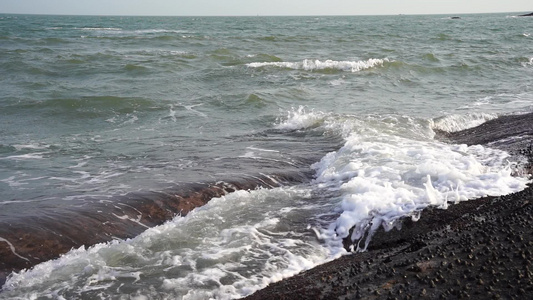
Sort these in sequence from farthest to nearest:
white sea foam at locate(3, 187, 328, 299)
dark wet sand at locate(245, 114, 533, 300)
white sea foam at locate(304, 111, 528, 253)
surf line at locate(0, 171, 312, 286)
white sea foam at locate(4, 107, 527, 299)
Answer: white sea foam at locate(304, 111, 528, 253)
surf line at locate(0, 171, 312, 286)
white sea foam at locate(4, 107, 527, 299)
white sea foam at locate(3, 187, 328, 299)
dark wet sand at locate(245, 114, 533, 300)

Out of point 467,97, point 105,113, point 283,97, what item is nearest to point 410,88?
point 467,97

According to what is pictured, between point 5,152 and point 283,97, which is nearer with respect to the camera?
point 5,152

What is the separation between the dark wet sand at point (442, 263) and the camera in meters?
4.14

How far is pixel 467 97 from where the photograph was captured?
53.0 ft

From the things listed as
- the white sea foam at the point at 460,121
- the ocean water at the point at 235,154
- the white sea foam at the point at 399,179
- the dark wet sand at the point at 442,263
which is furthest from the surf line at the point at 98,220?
the white sea foam at the point at 460,121

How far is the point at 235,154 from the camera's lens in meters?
9.81

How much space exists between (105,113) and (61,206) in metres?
7.22

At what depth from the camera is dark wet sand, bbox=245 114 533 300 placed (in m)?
4.14

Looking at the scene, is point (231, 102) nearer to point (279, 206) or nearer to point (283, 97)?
point (283, 97)

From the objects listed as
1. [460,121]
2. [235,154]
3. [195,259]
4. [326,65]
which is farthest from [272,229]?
[326,65]

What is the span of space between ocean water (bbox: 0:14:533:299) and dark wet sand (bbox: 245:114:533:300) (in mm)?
331

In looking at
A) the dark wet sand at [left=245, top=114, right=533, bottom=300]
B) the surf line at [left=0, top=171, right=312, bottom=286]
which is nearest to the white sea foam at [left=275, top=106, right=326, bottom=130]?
the surf line at [left=0, top=171, right=312, bottom=286]

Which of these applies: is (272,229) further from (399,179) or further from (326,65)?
(326,65)

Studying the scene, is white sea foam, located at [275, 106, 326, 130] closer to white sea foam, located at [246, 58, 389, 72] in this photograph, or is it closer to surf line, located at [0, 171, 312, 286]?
surf line, located at [0, 171, 312, 286]
